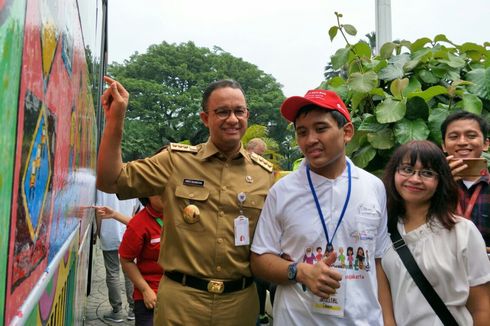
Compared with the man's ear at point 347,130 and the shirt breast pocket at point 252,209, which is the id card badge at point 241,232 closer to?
the shirt breast pocket at point 252,209

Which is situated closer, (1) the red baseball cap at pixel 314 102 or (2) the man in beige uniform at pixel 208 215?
(1) the red baseball cap at pixel 314 102

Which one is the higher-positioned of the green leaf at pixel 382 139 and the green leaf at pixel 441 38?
the green leaf at pixel 441 38

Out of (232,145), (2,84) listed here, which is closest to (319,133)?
(232,145)

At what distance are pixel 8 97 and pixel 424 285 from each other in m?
1.67

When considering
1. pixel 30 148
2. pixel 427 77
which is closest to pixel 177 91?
pixel 427 77

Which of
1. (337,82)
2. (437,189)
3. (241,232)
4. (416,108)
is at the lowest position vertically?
(241,232)

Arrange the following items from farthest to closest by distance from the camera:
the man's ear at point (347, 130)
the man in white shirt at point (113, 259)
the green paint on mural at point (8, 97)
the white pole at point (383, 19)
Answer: the man in white shirt at point (113, 259) < the white pole at point (383, 19) < the man's ear at point (347, 130) < the green paint on mural at point (8, 97)

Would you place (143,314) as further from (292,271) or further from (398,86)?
(398,86)

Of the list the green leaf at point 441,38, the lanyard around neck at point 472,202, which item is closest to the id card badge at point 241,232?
the lanyard around neck at point 472,202

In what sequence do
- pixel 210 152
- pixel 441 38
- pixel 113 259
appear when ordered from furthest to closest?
pixel 113 259 → pixel 441 38 → pixel 210 152

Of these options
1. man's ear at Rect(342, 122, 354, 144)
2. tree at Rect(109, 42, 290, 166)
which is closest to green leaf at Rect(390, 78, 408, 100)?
man's ear at Rect(342, 122, 354, 144)

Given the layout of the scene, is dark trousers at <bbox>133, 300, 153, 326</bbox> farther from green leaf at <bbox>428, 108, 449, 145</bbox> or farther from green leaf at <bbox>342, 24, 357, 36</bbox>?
green leaf at <bbox>342, 24, 357, 36</bbox>

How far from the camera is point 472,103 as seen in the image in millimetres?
2949

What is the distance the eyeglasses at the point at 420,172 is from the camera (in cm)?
196
